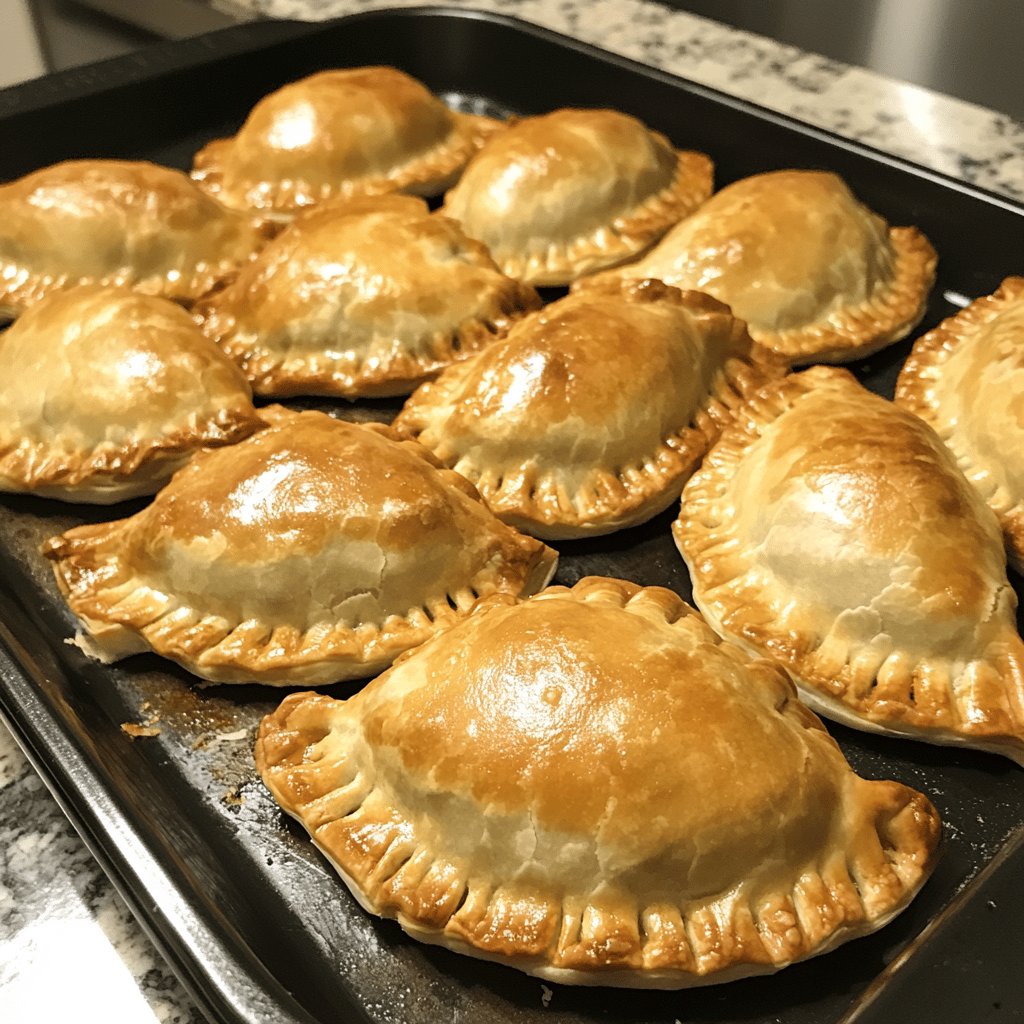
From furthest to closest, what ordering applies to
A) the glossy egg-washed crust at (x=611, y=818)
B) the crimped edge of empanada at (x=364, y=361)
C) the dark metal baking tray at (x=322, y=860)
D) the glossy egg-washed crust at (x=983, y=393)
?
the crimped edge of empanada at (x=364, y=361), the glossy egg-washed crust at (x=983, y=393), the glossy egg-washed crust at (x=611, y=818), the dark metal baking tray at (x=322, y=860)

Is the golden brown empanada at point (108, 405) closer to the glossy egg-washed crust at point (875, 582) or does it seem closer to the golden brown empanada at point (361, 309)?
the golden brown empanada at point (361, 309)

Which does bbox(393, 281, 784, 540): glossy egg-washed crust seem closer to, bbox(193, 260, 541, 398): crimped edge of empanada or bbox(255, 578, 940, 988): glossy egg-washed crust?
bbox(193, 260, 541, 398): crimped edge of empanada

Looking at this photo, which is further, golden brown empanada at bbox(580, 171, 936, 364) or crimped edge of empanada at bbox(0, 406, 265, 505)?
golden brown empanada at bbox(580, 171, 936, 364)

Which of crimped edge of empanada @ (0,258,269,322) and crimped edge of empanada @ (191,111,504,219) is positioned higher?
crimped edge of empanada @ (191,111,504,219)

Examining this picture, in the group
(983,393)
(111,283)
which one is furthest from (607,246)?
Answer: (111,283)

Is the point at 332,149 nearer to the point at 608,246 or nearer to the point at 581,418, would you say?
the point at 608,246

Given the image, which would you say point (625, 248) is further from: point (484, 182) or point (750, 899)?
point (750, 899)

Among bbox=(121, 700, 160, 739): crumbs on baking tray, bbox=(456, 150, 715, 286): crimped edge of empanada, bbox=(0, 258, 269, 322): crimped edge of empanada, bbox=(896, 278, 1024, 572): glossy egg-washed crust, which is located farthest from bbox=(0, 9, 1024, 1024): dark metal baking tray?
bbox=(0, 258, 269, 322): crimped edge of empanada

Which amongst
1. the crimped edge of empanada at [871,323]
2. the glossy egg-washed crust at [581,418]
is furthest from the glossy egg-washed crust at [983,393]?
the glossy egg-washed crust at [581,418]
